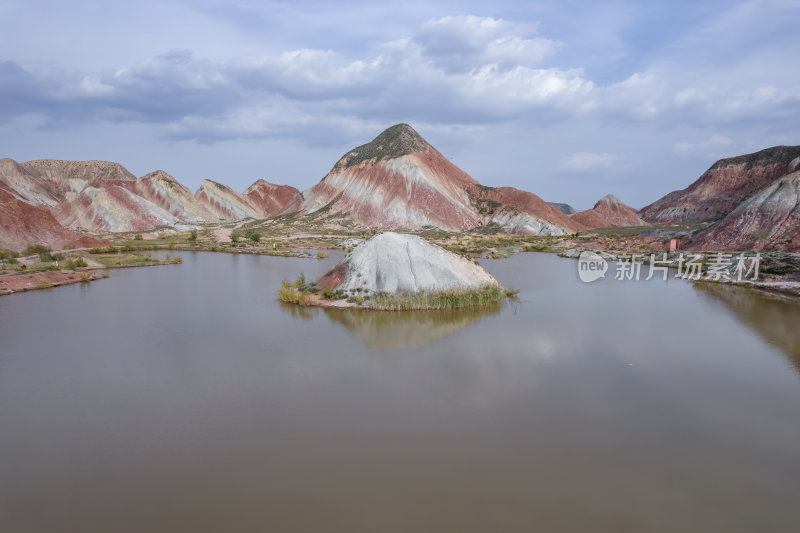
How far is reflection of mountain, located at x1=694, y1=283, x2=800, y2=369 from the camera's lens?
1328cm

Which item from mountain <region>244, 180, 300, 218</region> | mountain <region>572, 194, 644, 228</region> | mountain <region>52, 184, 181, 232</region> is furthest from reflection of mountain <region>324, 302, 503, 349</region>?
mountain <region>244, 180, 300, 218</region>

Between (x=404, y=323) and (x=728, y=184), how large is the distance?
9037 centimetres

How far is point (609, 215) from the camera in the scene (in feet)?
327

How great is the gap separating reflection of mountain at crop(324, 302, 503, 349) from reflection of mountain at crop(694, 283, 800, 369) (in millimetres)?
8363

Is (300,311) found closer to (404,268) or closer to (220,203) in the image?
(404,268)

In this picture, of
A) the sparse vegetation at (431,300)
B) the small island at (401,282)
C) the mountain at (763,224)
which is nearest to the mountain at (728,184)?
the mountain at (763,224)

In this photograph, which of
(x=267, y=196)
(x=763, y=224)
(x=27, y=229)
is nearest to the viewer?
(x=27, y=229)

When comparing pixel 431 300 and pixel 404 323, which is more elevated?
pixel 431 300

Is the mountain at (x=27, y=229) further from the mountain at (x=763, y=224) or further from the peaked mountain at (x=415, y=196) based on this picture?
the mountain at (x=763, y=224)

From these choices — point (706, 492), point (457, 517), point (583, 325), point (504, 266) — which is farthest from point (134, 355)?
point (504, 266)

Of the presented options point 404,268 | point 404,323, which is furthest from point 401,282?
point 404,323

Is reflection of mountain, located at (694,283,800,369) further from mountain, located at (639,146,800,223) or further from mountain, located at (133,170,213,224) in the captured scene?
mountain, located at (133,170,213,224)

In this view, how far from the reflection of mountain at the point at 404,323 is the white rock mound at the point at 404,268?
129 cm

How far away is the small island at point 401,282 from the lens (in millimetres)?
16750
